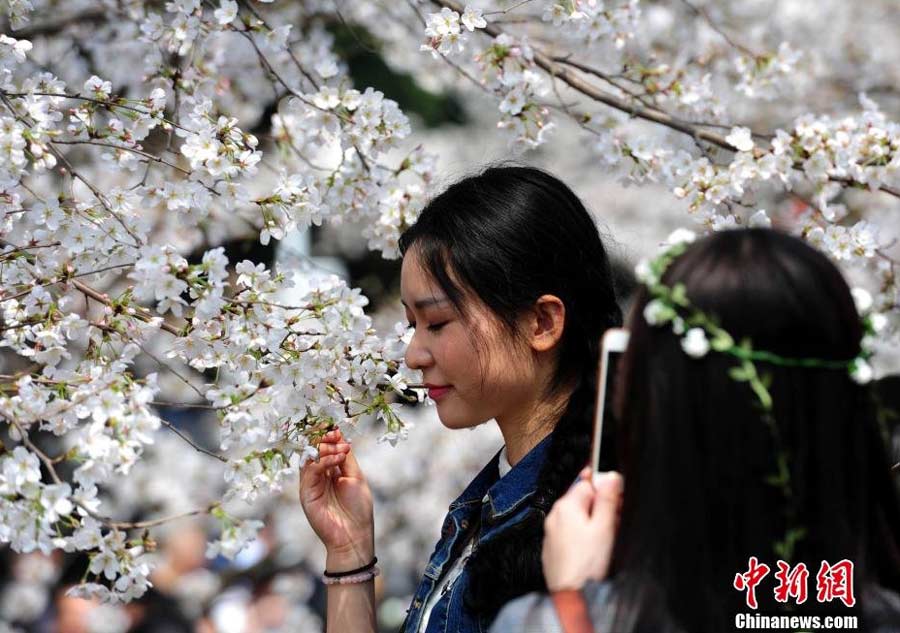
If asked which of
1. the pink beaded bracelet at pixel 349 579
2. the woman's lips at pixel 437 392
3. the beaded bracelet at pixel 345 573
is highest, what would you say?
the woman's lips at pixel 437 392

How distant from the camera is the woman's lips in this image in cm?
161

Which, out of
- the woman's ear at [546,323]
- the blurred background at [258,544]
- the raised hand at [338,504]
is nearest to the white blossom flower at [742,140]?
the woman's ear at [546,323]

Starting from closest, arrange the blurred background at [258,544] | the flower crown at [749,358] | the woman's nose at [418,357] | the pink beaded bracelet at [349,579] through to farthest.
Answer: the flower crown at [749,358] < the woman's nose at [418,357] < the pink beaded bracelet at [349,579] < the blurred background at [258,544]

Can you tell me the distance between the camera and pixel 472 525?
5.37ft

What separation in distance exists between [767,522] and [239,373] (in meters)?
0.92

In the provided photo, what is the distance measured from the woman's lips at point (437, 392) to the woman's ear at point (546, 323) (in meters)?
0.14

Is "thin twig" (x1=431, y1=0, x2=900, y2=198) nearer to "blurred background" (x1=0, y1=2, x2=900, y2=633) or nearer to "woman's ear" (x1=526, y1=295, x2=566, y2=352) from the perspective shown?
"woman's ear" (x1=526, y1=295, x2=566, y2=352)

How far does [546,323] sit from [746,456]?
2.04 feet

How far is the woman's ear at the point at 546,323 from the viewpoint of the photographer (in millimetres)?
1584

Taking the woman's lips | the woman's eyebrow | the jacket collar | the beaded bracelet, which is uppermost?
the woman's eyebrow

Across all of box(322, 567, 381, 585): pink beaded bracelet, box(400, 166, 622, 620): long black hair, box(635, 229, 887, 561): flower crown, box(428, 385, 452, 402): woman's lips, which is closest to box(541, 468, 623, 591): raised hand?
box(635, 229, 887, 561): flower crown

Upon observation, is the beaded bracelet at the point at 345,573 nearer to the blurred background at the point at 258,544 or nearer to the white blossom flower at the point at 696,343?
the white blossom flower at the point at 696,343

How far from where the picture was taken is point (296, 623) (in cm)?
472

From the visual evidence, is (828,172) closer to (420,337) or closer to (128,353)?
(420,337)
